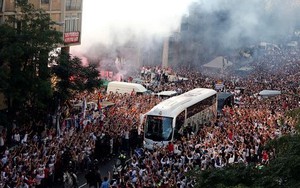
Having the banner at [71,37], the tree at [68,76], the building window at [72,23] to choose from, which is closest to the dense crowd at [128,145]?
the tree at [68,76]

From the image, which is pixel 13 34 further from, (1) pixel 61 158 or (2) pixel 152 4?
(2) pixel 152 4

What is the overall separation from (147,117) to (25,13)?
5.88m

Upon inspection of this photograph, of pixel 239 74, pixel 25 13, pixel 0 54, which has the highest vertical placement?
pixel 25 13

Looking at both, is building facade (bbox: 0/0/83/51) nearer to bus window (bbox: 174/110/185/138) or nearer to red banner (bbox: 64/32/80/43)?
red banner (bbox: 64/32/80/43)

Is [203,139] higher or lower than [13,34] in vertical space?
lower

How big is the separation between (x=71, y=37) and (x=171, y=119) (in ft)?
32.7

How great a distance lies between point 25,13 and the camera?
1888 centimetres

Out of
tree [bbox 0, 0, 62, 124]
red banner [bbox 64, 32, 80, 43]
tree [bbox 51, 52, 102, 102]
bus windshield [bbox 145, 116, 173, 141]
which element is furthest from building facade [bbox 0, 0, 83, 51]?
bus windshield [bbox 145, 116, 173, 141]

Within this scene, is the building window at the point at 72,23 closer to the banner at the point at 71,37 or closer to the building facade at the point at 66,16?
the building facade at the point at 66,16

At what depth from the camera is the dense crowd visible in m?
14.1

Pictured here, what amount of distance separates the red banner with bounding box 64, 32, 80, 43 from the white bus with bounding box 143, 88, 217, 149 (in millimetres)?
7438

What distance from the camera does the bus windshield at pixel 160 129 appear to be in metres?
20.8

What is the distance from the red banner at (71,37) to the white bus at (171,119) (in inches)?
293

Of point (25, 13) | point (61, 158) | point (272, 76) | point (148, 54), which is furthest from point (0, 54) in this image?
point (148, 54)
